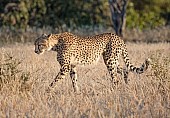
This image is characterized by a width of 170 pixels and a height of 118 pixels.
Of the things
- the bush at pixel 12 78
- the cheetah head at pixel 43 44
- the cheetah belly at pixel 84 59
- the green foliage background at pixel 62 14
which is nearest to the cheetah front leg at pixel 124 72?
the cheetah belly at pixel 84 59

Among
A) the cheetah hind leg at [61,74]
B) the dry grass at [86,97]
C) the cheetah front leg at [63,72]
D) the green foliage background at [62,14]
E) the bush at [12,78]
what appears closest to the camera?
the dry grass at [86,97]

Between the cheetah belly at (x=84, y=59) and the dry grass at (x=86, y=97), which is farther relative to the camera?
the cheetah belly at (x=84, y=59)

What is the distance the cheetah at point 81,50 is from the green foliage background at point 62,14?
18364 mm

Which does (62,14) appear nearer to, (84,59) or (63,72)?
(84,59)

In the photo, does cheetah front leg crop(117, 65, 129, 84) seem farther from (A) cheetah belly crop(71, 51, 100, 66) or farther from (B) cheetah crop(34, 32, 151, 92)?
(A) cheetah belly crop(71, 51, 100, 66)

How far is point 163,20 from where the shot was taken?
33.7 metres

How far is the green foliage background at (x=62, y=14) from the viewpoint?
30344 millimetres

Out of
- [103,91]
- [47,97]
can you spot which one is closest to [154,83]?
[103,91]

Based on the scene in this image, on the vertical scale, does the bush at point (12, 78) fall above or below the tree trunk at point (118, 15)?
above

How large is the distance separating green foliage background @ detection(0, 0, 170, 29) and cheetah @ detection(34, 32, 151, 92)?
1836 cm

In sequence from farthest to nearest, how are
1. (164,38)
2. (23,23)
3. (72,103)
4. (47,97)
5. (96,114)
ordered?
(23,23)
(164,38)
(47,97)
(72,103)
(96,114)

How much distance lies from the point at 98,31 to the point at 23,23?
4972mm

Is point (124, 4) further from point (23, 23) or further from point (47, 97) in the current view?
point (47, 97)

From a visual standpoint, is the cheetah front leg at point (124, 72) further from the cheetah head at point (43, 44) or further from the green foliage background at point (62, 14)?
the green foliage background at point (62, 14)
